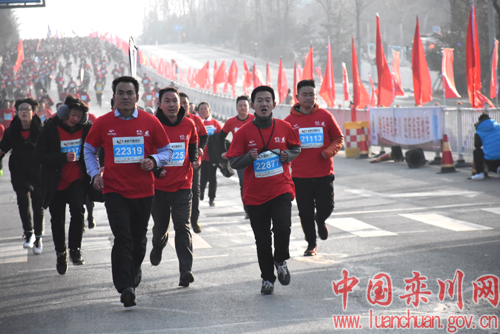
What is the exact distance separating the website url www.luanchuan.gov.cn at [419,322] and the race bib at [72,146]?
3422 mm

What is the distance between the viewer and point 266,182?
6.19m

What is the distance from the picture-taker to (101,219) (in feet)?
38.3

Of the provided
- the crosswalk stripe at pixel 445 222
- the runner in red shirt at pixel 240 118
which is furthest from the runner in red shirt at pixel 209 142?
A: the crosswalk stripe at pixel 445 222

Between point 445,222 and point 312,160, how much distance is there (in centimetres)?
296

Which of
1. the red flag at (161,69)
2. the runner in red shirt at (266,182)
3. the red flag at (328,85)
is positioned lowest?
the runner in red shirt at (266,182)

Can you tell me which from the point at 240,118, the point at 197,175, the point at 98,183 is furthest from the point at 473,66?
the point at 98,183

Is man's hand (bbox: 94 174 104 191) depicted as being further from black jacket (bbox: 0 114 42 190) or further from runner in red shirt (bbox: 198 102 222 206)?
runner in red shirt (bbox: 198 102 222 206)

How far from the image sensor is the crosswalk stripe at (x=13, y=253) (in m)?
8.29

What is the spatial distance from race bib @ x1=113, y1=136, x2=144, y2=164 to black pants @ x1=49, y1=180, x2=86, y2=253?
1.56 m

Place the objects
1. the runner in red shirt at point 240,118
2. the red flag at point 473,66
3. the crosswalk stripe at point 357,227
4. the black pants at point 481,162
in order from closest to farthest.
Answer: the crosswalk stripe at point 357,227
the runner in red shirt at point 240,118
the black pants at point 481,162
the red flag at point 473,66

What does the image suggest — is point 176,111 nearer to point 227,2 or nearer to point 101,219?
point 101,219

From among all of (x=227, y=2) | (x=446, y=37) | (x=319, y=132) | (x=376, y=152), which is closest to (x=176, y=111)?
(x=319, y=132)

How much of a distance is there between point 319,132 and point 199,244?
89.5 inches

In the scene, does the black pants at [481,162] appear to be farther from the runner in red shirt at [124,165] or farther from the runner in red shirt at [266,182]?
the runner in red shirt at [124,165]
